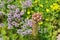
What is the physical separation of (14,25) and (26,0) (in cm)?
55

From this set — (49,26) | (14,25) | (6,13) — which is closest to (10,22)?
(14,25)

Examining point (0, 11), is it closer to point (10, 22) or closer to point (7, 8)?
point (7, 8)

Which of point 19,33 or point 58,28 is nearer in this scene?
point 19,33

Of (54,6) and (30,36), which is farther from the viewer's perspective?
(54,6)

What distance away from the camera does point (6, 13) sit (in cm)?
392

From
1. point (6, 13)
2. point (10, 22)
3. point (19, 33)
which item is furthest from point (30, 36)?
point (6, 13)

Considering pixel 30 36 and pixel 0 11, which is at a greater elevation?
pixel 0 11

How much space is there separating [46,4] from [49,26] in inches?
21.1

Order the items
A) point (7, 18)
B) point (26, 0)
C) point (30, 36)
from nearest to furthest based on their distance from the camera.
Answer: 1. point (30, 36)
2. point (7, 18)
3. point (26, 0)

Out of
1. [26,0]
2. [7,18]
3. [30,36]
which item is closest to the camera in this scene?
[30,36]

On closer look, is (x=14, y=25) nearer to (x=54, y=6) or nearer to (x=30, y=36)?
(x=30, y=36)

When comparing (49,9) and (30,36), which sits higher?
(49,9)

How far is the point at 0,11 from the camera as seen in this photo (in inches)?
156

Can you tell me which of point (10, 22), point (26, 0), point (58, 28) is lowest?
point (58, 28)
